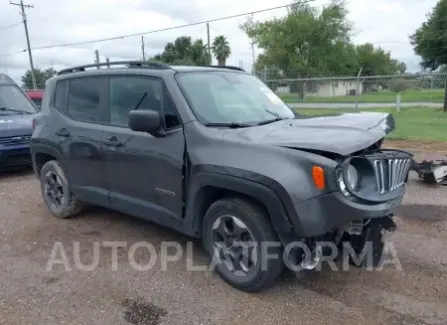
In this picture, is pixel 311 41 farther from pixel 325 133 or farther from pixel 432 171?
pixel 325 133

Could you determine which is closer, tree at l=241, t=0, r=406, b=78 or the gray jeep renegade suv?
the gray jeep renegade suv

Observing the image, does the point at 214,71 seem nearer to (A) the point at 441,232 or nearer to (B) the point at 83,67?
(B) the point at 83,67

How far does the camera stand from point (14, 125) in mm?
8297

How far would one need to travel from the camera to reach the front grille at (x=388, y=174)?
325 centimetres

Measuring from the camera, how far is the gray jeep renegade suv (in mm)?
3121

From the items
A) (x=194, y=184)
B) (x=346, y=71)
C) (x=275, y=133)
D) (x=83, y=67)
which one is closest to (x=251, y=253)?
(x=194, y=184)

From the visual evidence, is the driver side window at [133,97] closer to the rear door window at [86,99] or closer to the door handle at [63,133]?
the rear door window at [86,99]

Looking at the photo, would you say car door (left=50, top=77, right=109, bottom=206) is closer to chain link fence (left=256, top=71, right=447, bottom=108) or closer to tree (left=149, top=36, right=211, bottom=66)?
chain link fence (left=256, top=71, right=447, bottom=108)

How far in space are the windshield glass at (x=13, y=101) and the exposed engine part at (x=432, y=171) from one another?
296 inches

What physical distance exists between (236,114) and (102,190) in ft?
5.69

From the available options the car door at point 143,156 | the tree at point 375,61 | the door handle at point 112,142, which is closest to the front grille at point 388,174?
the car door at point 143,156

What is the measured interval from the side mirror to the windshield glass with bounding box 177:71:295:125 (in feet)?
1.20

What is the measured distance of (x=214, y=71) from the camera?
455cm

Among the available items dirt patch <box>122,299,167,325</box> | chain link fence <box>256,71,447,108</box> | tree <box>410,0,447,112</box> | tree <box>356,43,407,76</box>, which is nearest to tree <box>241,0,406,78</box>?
tree <box>410,0,447,112</box>
